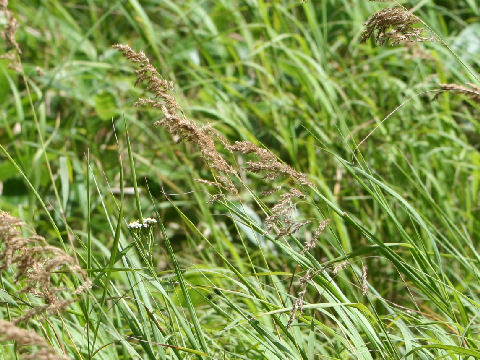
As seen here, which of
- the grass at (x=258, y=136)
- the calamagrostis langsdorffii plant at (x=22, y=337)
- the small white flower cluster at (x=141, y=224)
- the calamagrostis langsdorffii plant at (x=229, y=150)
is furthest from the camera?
the grass at (x=258, y=136)

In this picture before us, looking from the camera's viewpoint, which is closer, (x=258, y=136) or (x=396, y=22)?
(x=396, y=22)

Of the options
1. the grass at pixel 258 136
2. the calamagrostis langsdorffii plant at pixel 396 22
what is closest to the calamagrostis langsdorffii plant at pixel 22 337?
the calamagrostis langsdorffii plant at pixel 396 22

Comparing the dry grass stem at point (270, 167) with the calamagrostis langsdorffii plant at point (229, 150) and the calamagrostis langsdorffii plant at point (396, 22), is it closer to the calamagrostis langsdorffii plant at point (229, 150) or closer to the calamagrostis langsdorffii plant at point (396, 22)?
the calamagrostis langsdorffii plant at point (229, 150)

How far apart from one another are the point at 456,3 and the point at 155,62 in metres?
1.67

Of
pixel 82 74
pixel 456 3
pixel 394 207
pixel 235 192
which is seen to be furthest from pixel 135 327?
pixel 456 3

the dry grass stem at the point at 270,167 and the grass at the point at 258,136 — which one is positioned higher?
the dry grass stem at the point at 270,167

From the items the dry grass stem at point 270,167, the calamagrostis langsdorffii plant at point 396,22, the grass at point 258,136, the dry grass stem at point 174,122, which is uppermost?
the calamagrostis langsdorffii plant at point 396,22

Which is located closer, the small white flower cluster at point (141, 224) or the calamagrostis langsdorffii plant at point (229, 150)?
the calamagrostis langsdorffii plant at point (229, 150)

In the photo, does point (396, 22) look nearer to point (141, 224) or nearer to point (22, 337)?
point (141, 224)

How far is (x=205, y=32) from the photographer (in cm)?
340

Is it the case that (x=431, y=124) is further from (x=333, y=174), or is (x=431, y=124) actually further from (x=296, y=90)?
(x=296, y=90)

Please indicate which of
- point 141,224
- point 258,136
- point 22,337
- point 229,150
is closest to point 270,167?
point 229,150

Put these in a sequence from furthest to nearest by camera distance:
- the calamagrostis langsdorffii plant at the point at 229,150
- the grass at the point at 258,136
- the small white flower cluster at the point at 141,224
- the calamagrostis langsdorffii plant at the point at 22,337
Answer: the grass at the point at 258,136
the small white flower cluster at the point at 141,224
the calamagrostis langsdorffii plant at the point at 229,150
the calamagrostis langsdorffii plant at the point at 22,337

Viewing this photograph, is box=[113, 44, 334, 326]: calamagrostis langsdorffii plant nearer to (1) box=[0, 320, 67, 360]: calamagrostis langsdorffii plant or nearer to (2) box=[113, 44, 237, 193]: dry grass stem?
(2) box=[113, 44, 237, 193]: dry grass stem
